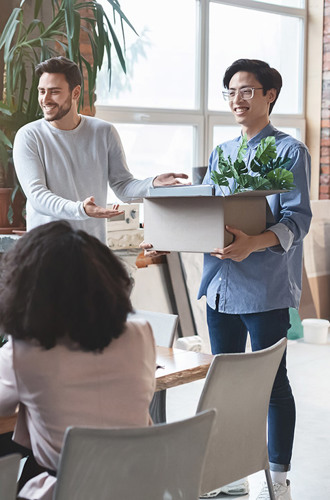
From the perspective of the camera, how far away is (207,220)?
2.44m

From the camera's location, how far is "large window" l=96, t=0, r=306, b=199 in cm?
509

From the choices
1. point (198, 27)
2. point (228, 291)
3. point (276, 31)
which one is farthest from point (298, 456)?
point (276, 31)

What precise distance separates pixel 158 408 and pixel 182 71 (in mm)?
3252

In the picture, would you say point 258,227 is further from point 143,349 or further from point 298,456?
point 298,456

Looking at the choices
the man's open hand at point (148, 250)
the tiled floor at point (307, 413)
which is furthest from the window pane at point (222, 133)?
the man's open hand at point (148, 250)

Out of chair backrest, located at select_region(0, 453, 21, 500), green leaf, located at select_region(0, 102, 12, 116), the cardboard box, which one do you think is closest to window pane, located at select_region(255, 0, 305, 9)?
green leaf, located at select_region(0, 102, 12, 116)

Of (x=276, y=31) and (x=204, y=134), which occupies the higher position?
(x=276, y=31)

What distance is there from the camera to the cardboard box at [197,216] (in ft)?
7.91

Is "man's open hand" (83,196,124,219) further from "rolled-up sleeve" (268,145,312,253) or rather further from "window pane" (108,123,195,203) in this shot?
"window pane" (108,123,195,203)

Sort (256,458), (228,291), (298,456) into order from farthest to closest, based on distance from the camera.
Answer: (298,456)
(228,291)
(256,458)

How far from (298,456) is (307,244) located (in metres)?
3.05

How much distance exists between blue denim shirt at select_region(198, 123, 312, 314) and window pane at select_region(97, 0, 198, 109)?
98.7 inches

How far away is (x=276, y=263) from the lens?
2.62m

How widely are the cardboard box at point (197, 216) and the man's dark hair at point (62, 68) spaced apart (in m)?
0.61
